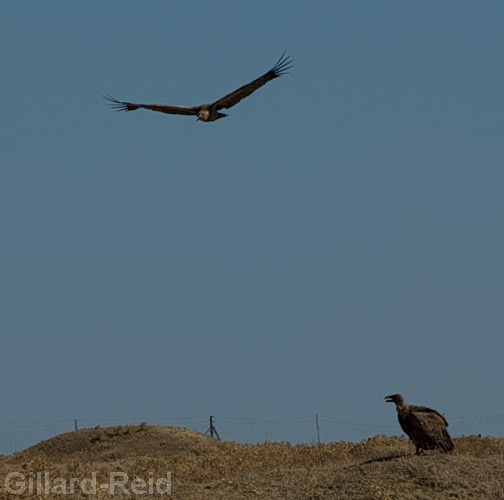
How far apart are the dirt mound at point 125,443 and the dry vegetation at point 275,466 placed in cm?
3

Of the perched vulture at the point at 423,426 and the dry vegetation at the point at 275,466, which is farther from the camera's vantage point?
the perched vulture at the point at 423,426

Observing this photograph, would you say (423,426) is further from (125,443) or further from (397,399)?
(125,443)

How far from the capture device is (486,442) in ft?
78.7

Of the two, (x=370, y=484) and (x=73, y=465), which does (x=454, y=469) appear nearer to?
(x=370, y=484)

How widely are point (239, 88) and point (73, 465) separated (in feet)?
30.8

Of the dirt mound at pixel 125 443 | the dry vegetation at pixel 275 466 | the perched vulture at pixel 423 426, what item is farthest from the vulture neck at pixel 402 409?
the dirt mound at pixel 125 443

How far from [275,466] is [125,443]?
23.3ft

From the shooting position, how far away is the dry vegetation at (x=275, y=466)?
1608cm

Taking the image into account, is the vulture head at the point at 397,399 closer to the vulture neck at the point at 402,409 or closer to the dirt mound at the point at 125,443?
the vulture neck at the point at 402,409

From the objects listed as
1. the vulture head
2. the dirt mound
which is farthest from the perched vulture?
the dirt mound

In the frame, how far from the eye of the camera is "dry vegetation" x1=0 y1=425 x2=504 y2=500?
52.7ft

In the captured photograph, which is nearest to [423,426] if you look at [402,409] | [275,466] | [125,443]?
[402,409]

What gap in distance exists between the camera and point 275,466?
1956 centimetres

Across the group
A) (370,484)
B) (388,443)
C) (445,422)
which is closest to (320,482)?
(370,484)
